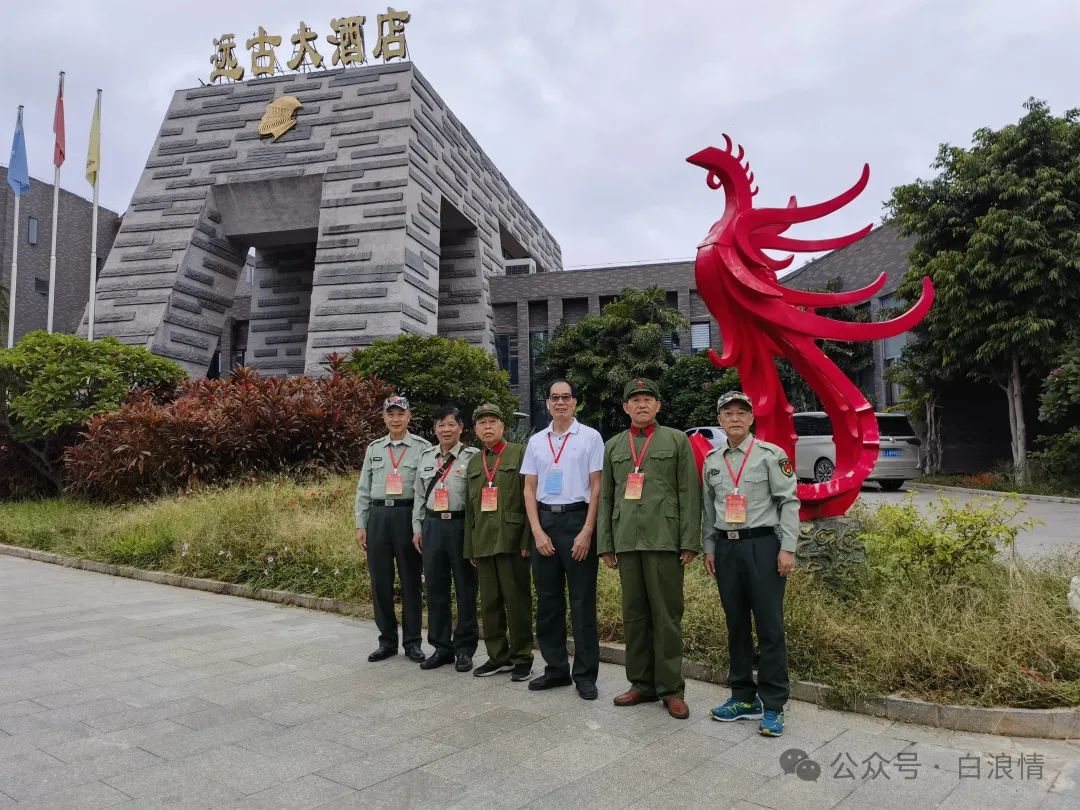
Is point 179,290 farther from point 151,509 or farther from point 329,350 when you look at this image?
point 151,509

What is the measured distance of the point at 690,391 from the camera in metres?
22.3

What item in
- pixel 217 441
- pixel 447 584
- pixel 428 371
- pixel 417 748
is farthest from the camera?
pixel 428 371

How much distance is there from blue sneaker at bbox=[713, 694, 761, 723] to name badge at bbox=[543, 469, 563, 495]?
130cm

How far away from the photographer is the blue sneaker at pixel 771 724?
3354 millimetres

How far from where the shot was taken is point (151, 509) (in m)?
9.16

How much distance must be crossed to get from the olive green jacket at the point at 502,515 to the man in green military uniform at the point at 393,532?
0.56m

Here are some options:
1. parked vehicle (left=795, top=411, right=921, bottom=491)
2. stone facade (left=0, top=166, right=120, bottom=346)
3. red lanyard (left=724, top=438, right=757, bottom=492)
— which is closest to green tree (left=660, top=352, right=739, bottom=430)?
parked vehicle (left=795, top=411, right=921, bottom=491)

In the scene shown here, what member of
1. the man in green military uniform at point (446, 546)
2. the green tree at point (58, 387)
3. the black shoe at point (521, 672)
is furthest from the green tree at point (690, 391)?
the black shoe at point (521, 672)

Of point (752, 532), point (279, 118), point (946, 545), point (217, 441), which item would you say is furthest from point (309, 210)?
point (752, 532)

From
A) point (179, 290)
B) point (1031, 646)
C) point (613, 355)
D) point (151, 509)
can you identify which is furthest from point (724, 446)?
point (613, 355)

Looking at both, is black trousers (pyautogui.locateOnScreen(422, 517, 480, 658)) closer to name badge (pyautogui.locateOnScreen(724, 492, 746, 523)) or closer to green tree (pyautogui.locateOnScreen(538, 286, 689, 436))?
name badge (pyautogui.locateOnScreen(724, 492, 746, 523))

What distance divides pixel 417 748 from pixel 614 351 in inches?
778

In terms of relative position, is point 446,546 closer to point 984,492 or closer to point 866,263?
point 984,492

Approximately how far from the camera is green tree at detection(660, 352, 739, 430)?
2172 centimetres
